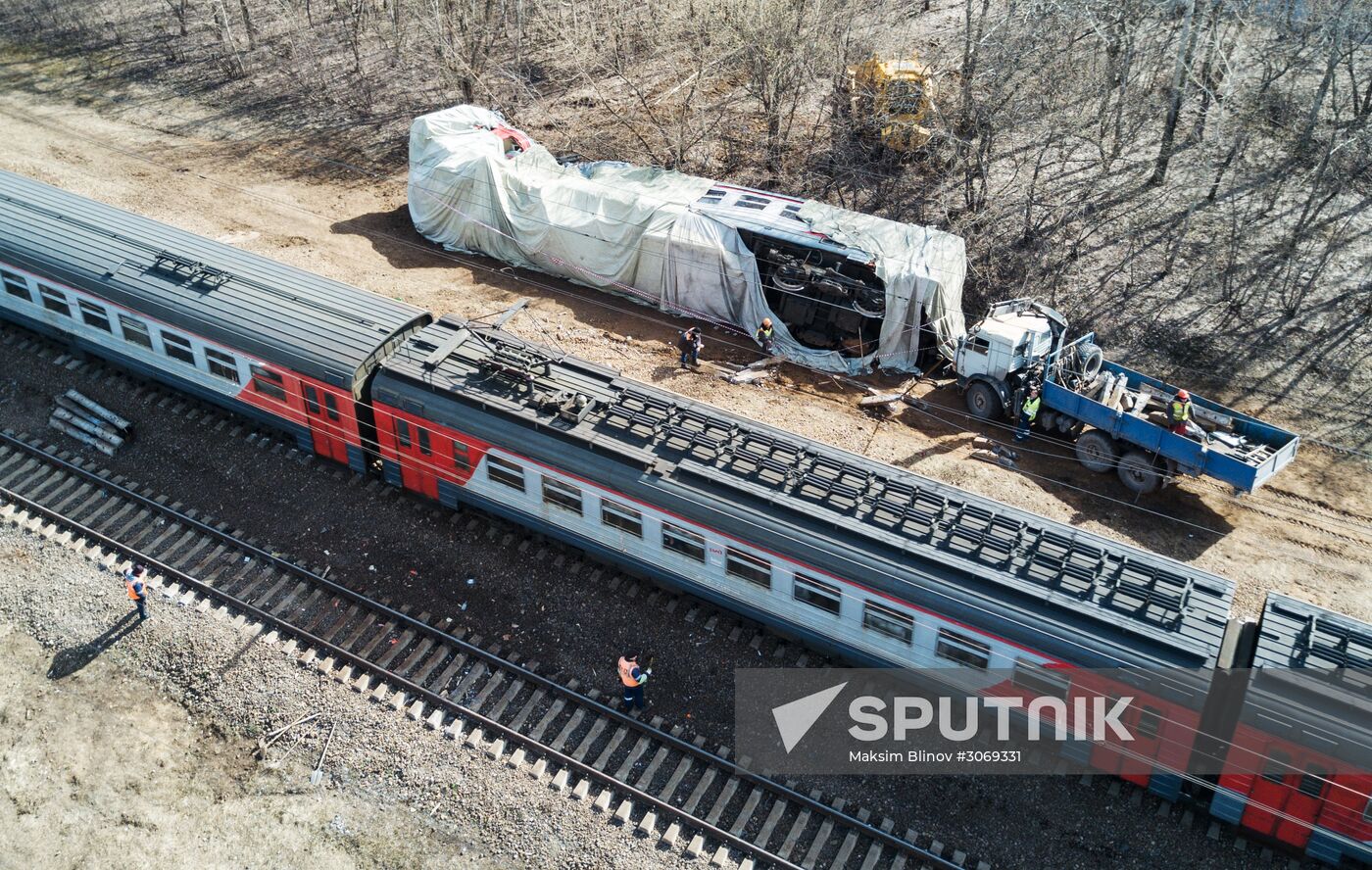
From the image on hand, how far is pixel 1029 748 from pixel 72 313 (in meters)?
19.4

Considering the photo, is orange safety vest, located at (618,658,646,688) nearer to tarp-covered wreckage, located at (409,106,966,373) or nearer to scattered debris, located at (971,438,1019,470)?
scattered debris, located at (971,438,1019,470)

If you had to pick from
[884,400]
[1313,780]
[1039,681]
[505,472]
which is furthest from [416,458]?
[1313,780]

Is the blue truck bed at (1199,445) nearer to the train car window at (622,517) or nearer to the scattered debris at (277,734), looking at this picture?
the train car window at (622,517)

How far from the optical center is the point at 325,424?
18.8m

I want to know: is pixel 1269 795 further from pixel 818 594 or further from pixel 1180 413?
pixel 1180 413

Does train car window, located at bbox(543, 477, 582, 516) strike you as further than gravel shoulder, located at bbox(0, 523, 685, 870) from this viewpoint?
Yes

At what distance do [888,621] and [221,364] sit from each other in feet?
42.4

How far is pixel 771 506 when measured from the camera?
14.8 meters

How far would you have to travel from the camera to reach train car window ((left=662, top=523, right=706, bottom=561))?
50.8 ft

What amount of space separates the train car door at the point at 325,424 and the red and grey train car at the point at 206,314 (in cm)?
3

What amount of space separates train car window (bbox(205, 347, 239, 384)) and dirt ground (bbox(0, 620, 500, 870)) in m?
5.91

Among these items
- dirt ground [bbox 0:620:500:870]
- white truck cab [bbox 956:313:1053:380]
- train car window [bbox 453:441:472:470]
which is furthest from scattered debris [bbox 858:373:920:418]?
dirt ground [bbox 0:620:500:870]

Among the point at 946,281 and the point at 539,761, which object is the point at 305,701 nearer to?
the point at 539,761

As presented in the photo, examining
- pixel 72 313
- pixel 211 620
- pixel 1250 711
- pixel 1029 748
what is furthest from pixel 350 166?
pixel 1250 711
